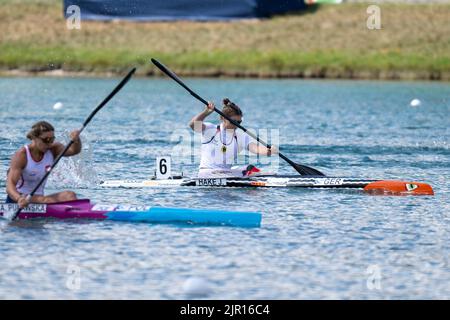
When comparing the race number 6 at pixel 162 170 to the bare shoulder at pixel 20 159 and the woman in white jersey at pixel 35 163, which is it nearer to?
the woman in white jersey at pixel 35 163

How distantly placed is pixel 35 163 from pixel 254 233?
3535mm

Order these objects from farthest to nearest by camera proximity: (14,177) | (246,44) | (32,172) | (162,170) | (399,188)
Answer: (246,44), (162,170), (399,188), (32,172), (14,177)

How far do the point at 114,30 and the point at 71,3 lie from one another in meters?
3.39

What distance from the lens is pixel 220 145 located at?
75.9ft

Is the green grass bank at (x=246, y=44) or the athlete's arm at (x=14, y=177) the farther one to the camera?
the green grass bank at (x=246, y=44)

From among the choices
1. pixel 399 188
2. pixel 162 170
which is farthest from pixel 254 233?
pixel 399 188

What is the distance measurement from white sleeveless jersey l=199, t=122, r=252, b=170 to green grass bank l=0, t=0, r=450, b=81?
4300 centimetres

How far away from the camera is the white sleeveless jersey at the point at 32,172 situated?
18.8 meters

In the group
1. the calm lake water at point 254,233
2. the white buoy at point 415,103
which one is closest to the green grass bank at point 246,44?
the white buoy at point 415,103

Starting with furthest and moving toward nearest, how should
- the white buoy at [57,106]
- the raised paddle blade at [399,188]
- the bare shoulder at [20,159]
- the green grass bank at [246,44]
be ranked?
the green grass bank at [246,44] < the white buoy at [57,106] < the raised paddle blade at [399,188] < the bare shoulder at [20,159]

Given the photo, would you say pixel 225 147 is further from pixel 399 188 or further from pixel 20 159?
pixel 20 159

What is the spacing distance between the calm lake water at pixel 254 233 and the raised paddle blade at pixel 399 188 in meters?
0.24

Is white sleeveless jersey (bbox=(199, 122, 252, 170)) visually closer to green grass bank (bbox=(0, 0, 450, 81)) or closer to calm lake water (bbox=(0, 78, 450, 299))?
calm lake water (bbox=(0, 78, 450, 299))
